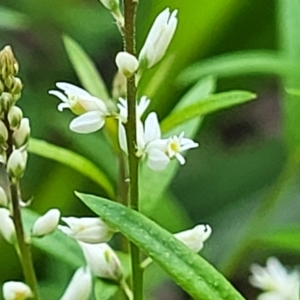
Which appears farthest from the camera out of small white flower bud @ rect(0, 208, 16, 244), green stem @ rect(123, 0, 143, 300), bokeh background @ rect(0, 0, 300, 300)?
bokeh background @ rect(0, 0, 300, 300)

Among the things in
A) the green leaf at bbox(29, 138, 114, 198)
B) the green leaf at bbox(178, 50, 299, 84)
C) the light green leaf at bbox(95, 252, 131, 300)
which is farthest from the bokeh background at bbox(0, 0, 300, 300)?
the light green leaf at bbox(95, 252, 131, 300)

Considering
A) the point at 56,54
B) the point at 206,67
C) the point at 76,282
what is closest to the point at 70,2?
the point at 56,54

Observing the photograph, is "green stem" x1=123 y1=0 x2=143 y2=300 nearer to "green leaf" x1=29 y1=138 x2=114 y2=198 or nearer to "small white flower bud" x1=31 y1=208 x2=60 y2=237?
"small white flower bud" x1=31 y1=208 x2=60 y2=237

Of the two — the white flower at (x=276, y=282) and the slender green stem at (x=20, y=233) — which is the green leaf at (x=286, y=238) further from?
the slender green stem at (x=20, y=233)

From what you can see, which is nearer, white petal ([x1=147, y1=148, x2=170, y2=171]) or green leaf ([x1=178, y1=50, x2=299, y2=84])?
white petal ([x1=147, y1=148, x2=170, y2=171])

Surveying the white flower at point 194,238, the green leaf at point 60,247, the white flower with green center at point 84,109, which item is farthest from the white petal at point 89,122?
the green leaf at point 60,247

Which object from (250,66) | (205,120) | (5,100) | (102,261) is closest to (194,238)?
(102,261)

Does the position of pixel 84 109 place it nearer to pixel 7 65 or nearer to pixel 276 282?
pixel 7 65
